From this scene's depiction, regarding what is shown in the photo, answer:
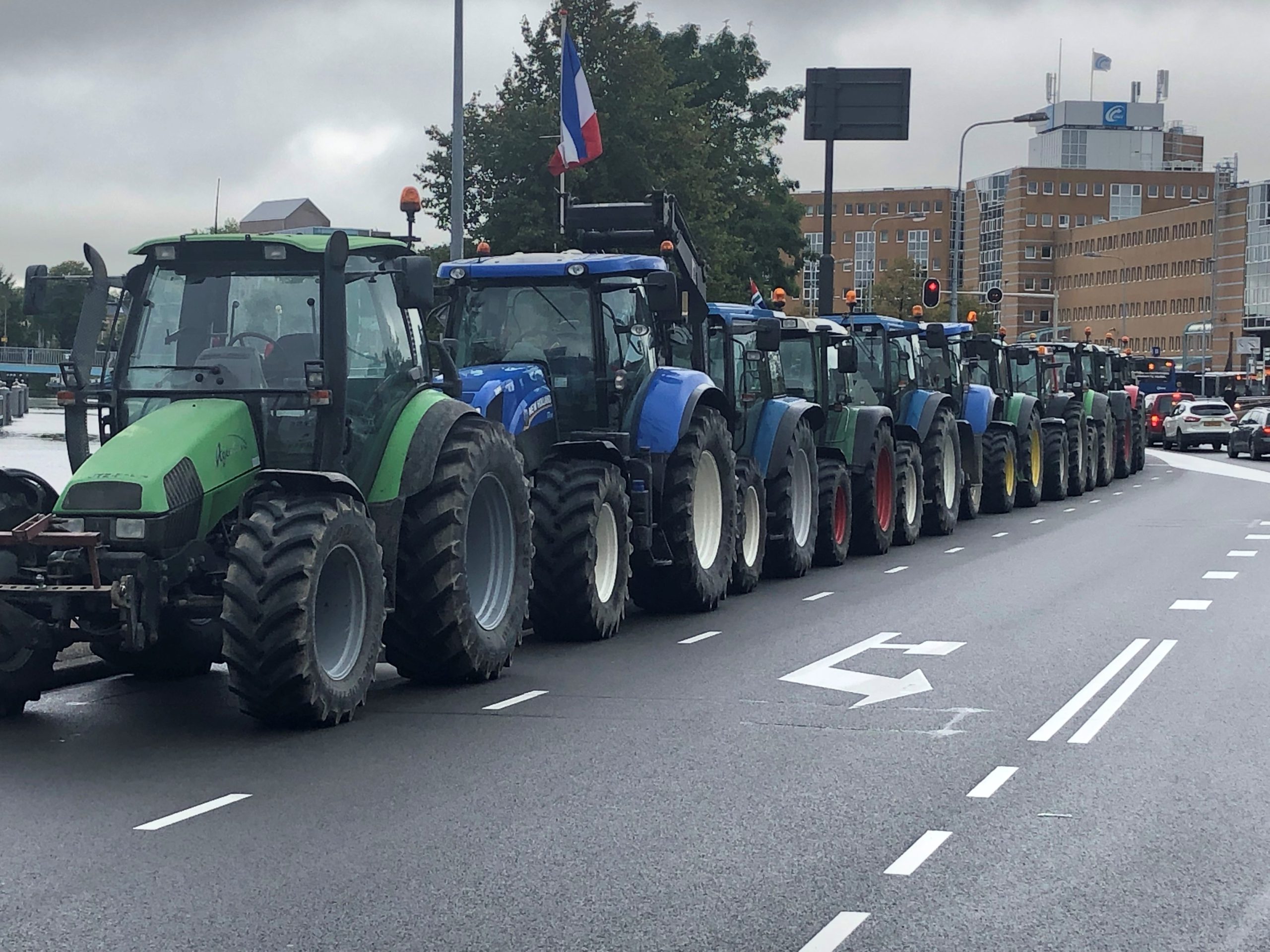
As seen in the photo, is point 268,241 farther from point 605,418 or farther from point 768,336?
point 768,336

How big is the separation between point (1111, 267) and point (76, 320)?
167068 mm

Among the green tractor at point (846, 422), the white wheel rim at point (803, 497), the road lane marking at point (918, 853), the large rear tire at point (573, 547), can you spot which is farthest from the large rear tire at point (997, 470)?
the road lane marking at point (918, 853)

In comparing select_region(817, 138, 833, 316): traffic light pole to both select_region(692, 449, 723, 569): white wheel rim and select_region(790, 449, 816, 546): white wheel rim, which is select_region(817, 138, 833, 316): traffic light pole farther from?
select_region(692, 449, 723, 569): white wheel rim

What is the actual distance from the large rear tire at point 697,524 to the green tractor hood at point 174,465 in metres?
5.23

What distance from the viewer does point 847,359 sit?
803 inches

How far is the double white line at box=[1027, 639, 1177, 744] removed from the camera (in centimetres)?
979

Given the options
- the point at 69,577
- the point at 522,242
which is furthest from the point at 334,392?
the point at 522,242

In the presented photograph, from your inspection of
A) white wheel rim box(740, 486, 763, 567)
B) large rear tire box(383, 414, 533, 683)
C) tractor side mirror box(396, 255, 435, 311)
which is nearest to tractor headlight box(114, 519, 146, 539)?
large rear tire box(383, 414, 533, 683)

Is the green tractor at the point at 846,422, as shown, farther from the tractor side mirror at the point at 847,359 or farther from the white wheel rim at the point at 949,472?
the white wheel rim at the point at 949,472

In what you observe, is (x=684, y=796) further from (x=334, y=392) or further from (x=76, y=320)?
(x=76, y=320)

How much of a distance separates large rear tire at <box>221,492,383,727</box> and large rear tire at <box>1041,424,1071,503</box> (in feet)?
76.4

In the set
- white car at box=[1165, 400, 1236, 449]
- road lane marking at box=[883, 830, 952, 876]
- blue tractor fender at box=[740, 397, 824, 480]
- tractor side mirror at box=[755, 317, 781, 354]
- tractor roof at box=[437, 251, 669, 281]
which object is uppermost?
tractor roof at box=[437, 251, 669, 281]

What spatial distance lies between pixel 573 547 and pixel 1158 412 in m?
53.1

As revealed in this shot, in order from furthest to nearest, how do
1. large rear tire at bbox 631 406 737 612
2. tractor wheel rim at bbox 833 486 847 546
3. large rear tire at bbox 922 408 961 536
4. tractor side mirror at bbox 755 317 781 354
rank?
large rear tire at bbox 922 408 961 536
tractor wheel rim at bbox 833 486 847 546
tractor side mirror at bbox 755 317 781 354
large rear tire at bbox 631 406 737 612
